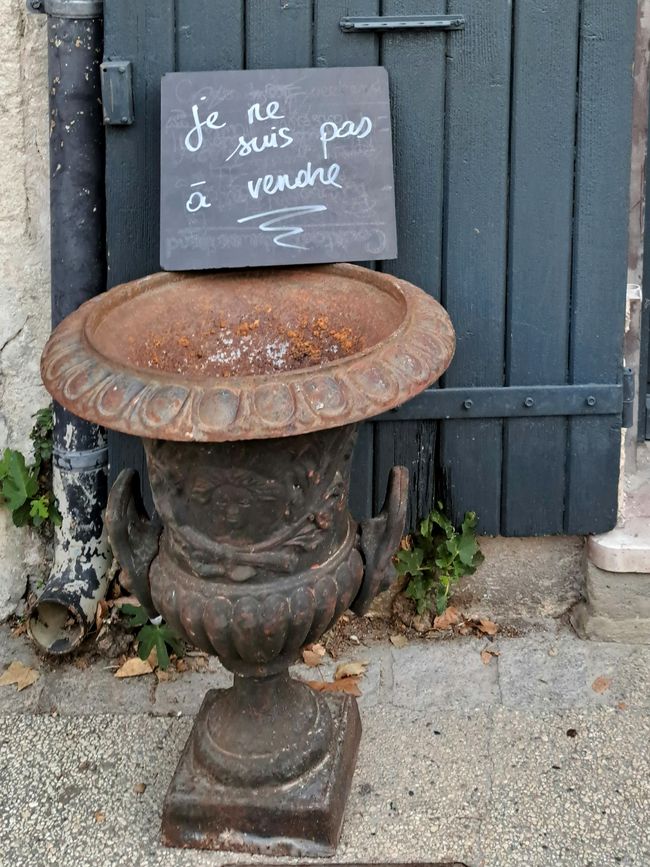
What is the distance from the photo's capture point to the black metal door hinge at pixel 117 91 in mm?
2855

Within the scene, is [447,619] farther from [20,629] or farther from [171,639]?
[20,629]

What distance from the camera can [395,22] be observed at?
112 inches

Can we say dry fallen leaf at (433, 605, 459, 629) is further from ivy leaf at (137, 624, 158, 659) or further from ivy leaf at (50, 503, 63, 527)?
ivy leaf at (50, 503, 63, 527)

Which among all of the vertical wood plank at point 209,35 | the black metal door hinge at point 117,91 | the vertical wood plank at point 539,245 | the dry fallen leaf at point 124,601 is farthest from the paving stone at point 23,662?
the vertical wood plank at point 209,35

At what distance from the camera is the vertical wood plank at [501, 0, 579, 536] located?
2.89 metres

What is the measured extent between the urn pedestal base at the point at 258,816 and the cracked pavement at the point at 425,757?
39 mm

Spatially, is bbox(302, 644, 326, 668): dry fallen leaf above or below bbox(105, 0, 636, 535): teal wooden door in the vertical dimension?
below

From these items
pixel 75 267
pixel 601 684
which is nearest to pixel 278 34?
pixel 75 267

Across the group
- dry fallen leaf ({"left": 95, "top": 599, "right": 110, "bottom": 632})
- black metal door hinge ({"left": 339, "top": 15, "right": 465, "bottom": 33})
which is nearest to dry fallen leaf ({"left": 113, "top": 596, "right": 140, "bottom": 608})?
dry fallen leaf ({"left": 95, "top": 599, "right": 110, "bottom": 632})

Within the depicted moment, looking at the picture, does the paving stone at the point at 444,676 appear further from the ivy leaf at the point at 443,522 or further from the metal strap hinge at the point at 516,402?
the metal strap hinge at the point at 516,402

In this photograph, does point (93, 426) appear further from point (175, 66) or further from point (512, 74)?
point (512, 74)

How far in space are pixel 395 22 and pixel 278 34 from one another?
0.31m

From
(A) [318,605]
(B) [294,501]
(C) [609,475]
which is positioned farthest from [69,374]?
(C) [609,475]

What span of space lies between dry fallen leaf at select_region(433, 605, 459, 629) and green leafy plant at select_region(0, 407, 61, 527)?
3.85 ft
